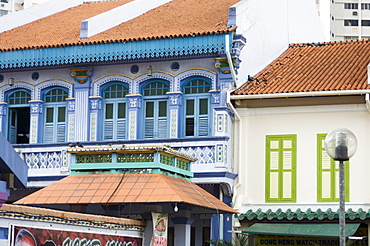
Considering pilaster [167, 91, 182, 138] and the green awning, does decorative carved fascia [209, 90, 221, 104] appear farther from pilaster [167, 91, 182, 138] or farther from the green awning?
the green awning

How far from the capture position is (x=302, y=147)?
2186cm

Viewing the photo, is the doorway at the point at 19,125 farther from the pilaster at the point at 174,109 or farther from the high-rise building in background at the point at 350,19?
the high-rise building in background at the point at 350,19

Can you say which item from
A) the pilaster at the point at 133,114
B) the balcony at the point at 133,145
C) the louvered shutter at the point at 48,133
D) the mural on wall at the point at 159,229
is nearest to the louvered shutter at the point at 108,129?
the balcony at the point at 133,145

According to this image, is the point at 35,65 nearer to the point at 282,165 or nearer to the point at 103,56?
the point at 103,56

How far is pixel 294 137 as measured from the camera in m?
22.0

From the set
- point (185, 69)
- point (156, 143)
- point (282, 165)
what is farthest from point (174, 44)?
point (282, 165)

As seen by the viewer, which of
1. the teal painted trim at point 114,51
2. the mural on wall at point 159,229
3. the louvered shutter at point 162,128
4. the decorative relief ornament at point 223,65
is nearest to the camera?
the mural on wall at point 159,229

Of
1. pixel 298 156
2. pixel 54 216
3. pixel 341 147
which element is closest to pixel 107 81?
pixel 298 156

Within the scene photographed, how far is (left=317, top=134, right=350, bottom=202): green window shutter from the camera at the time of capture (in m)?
21.4

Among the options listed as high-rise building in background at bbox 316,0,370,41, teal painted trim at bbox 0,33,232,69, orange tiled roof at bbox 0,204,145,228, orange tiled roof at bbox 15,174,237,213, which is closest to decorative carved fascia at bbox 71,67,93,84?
teal painted trim at bbox 0,33,232,69

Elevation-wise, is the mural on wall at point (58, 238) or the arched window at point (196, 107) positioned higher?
the arched window at point (196, 107)

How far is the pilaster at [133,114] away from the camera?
22.9 metres

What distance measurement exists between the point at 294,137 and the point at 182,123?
2.96m

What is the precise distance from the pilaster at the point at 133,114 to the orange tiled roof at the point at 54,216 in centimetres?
608
